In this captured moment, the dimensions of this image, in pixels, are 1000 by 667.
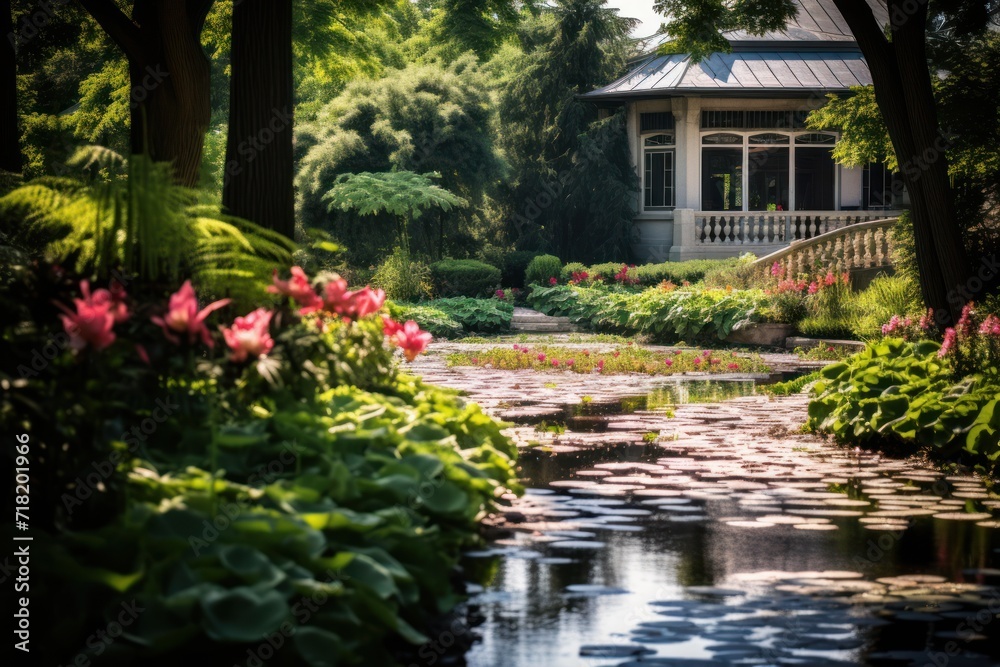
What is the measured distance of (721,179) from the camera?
35.9 m

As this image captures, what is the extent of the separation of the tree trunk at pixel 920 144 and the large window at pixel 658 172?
21.3 m

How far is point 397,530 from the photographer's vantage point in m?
4.90

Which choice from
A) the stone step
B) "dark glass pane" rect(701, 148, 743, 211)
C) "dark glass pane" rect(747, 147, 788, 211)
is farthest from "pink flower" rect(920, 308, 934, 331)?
"dark glass pane" rect(747, 147, 788, 211)

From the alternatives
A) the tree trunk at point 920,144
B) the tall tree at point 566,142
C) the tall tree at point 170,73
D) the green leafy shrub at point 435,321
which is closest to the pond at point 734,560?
the tree trunk at point 920,144

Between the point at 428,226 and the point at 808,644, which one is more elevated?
the point at 428,226

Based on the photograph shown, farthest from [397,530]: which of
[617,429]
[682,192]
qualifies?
[682,192]

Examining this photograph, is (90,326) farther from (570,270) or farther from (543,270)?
(543,270)

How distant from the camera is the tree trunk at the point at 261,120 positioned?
362 inches

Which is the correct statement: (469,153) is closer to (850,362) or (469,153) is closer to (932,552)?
(850,362)

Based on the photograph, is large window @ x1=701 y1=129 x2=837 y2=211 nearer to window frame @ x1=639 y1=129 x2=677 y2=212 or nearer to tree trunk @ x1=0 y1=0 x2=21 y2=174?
window frame @ x1=639 y1=129 x2=677 y2=212

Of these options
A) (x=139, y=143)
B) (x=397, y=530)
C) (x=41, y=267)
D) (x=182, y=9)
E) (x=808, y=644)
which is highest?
(x=182, y=9)

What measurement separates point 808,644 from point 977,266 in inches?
429

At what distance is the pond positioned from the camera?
4.78 meters

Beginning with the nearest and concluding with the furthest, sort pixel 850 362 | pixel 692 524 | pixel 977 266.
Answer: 1. pixel 692 524
2. pixel 850 362
3. pixel 977 266
